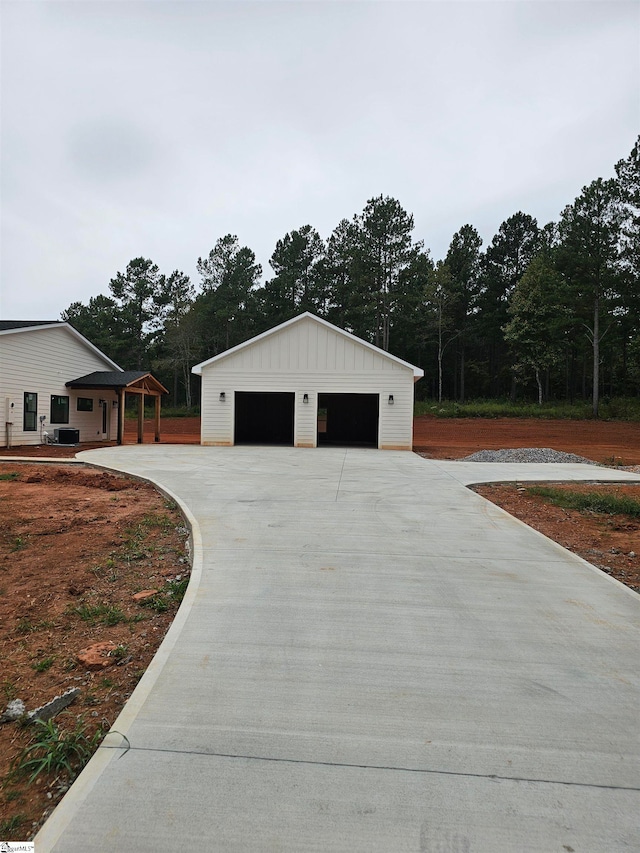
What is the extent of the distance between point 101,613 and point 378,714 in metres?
2.15

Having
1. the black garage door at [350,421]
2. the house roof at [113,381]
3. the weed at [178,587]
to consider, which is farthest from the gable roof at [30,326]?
the weed at [178,587]

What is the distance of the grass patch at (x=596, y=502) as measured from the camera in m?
7.12

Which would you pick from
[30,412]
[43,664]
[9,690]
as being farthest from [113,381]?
[9,690]

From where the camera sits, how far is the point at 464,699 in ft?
7.65

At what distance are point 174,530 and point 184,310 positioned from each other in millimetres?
42378

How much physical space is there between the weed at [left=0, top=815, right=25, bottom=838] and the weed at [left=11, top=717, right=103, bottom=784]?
19cm

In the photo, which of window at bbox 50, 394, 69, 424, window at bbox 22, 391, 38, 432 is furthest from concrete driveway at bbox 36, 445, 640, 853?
window at bbox 50, 394, 69, 424

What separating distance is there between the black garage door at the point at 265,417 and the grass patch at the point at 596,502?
49.9 feet

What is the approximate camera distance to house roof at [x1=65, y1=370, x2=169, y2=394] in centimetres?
1862

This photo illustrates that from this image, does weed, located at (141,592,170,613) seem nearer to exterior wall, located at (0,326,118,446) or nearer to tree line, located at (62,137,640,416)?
exterior wall, located at (0,326,118,446)

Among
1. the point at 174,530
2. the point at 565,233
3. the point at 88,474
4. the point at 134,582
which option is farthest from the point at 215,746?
the point at 565,233

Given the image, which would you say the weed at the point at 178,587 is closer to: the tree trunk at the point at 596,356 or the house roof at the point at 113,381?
the house roof at the point at 113,381

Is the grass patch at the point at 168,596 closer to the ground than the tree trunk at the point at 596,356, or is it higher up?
closer to the ground

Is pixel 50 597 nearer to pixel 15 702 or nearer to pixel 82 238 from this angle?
pixel 15 702
